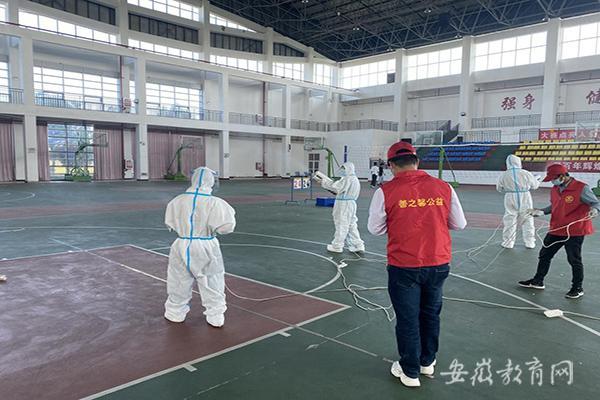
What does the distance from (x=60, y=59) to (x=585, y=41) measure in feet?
133

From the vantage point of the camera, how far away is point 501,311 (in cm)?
552

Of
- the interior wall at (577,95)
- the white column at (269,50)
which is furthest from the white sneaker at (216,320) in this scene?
the white column at (269,50)

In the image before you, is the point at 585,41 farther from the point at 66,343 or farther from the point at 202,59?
the point at 66,343

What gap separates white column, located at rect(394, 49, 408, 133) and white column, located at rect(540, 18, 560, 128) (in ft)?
43.2

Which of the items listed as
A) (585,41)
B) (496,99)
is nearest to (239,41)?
(496,99)

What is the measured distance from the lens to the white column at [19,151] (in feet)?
102

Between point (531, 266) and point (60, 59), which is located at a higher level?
point (60, 59)

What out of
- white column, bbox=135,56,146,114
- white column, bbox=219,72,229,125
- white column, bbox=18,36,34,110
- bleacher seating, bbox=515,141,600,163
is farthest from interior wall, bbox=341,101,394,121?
white column, bbox=18,36,34,110

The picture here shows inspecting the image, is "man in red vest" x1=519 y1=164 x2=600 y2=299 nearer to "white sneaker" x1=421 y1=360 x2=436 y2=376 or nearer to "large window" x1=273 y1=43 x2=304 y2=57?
"white sneaker" x1=421 y1=360 x2=436 y2=376

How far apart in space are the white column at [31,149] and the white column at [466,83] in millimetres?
34912

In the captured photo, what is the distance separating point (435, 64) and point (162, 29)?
85.6 ft

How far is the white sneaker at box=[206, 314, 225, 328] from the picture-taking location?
15.8 ft

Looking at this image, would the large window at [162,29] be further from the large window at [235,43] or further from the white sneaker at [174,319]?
the white sneaker at [174,319]

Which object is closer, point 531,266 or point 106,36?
point 531,266
